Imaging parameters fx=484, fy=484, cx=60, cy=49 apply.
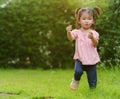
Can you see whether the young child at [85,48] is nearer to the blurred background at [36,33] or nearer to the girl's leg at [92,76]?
the girl's leg at [92,76]

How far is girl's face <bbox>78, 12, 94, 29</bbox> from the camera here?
7.78 metres

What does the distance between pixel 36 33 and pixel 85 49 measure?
6.80 m

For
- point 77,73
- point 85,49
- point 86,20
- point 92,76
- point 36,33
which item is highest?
point 86,20

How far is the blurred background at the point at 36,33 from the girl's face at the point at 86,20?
590 cm

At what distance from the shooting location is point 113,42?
12930 millimetres

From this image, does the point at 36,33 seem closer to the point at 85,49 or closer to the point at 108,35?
the point at 108,35

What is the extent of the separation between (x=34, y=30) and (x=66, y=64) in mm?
1461

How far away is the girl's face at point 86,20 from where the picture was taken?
25.5 feet

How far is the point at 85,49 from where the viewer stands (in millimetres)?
7742

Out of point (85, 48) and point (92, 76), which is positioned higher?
point (85, 48)

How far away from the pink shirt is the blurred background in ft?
19.6

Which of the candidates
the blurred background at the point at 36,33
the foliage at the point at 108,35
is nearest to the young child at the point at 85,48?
the foliage at the point at 108,35

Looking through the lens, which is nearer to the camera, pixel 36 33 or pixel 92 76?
pixel 92 76

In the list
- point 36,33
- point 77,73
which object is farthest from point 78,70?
point 36,33
